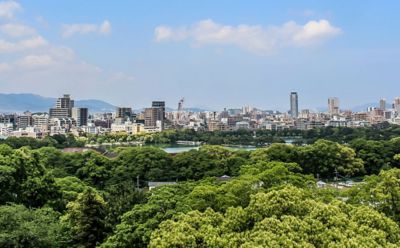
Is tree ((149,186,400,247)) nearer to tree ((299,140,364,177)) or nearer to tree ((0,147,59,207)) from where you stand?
tree ((0,147,59,207))

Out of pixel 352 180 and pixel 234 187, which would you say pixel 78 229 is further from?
pixel 352 180

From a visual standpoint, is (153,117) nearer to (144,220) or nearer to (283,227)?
(144,220)

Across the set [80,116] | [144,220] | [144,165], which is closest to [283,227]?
[144,220]

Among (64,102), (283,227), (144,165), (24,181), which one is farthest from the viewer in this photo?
(64,102)

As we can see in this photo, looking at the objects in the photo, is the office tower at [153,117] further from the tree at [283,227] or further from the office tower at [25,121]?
the tree at [283,227]

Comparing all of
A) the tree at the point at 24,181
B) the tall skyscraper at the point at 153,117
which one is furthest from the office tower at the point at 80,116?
the tree at the point at 24,181

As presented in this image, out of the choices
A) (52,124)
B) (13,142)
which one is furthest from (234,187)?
(52,124)
